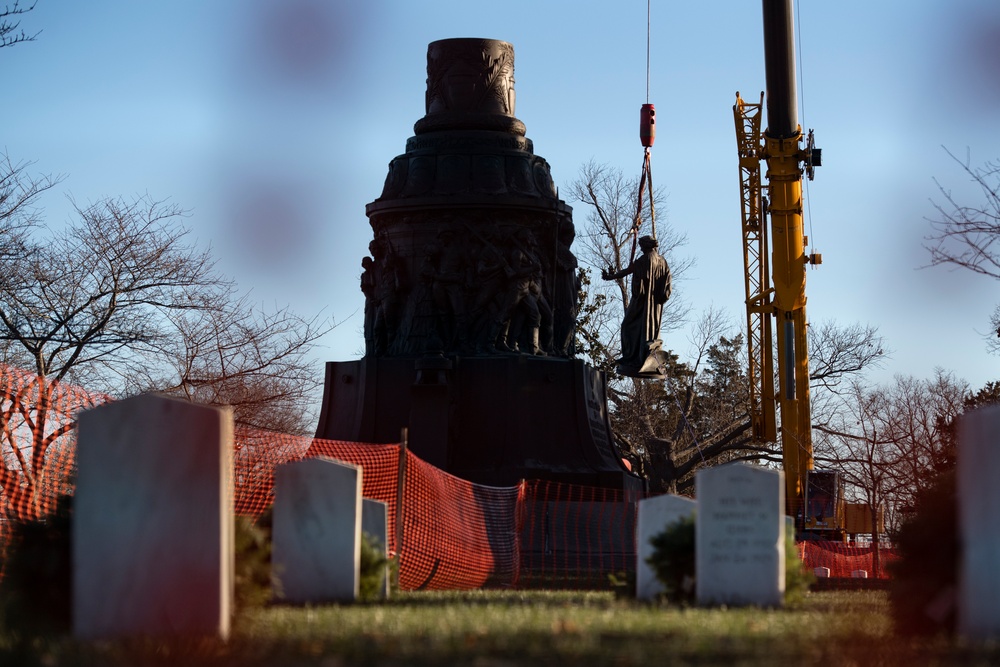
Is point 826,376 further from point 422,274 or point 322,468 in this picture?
point 322,468

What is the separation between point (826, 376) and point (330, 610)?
37.5 metres

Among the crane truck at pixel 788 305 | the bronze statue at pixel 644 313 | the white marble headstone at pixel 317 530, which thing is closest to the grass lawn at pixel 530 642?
the white marble headstone at pixel 317 530

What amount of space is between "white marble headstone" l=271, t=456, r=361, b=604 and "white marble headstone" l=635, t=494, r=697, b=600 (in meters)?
2.74

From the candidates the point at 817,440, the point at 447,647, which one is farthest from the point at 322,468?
the point at 817,440

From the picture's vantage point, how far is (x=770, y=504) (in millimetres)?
13969

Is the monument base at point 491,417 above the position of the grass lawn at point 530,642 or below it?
above

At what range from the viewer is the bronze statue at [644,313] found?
2828cm

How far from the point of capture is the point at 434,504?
20516 millimetres

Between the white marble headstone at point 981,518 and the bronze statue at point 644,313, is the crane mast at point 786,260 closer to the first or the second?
the bronze statue at point 644,313

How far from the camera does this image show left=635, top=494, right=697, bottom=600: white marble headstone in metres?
15.6

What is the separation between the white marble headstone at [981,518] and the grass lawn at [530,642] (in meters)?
0.37

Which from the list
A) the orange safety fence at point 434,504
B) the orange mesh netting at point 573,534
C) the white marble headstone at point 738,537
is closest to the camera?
the white marble headstone at point 738,537

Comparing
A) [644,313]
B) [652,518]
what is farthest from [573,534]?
[652,518]

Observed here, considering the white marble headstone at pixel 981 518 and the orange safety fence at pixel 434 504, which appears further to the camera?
the orange safety fence at pixel 434 504
